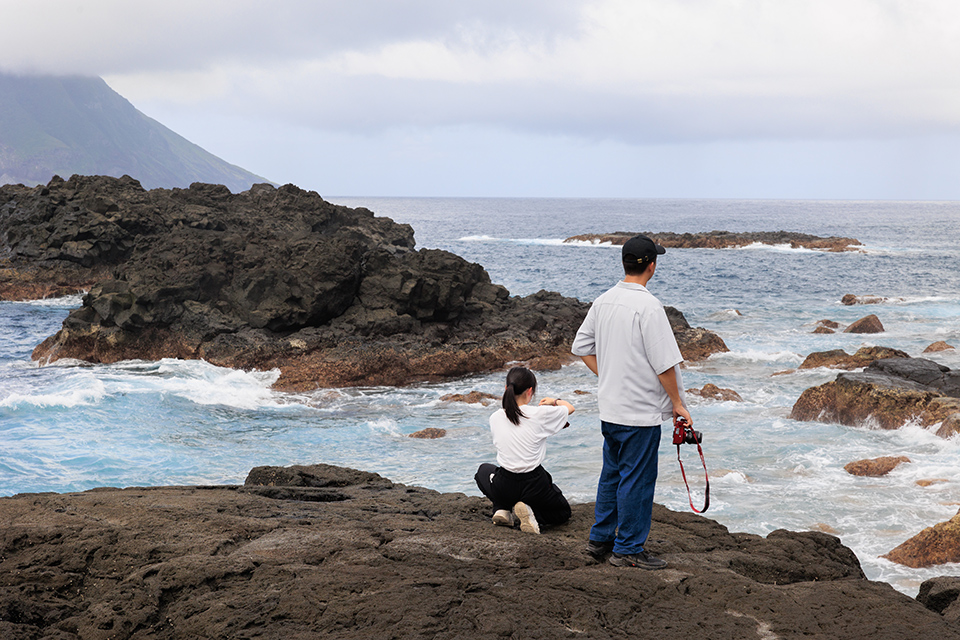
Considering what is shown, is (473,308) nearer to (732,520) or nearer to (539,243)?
(732,520)

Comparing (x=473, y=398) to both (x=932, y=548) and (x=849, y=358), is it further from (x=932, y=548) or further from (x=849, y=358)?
(x=849, y=358)

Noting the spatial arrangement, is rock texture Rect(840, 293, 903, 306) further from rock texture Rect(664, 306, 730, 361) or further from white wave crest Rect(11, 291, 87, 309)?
white wave crest Rect(11, 291, 87, 309)

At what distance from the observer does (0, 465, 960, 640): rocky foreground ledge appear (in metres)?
3.63

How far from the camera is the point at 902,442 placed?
42.0 ft

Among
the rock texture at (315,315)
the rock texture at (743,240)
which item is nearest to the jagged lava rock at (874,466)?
the rock texture at (315,315)

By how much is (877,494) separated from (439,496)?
7.03 m

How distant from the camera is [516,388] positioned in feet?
17.7

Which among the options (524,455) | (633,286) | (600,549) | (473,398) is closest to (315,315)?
(473,398)

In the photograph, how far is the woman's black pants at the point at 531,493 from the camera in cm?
559

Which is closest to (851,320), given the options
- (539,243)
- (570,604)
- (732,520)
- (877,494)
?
(877,494)

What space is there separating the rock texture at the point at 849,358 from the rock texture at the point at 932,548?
12.0 meters

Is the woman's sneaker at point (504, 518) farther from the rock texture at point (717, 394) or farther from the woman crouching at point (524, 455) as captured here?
the rock texture at point (717, 394)

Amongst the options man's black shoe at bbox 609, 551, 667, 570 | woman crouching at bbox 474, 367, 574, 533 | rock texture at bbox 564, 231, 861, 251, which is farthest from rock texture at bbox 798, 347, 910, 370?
rock texture at bbox 564, 231, 861, 251

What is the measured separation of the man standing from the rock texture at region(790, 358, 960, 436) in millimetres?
10851
